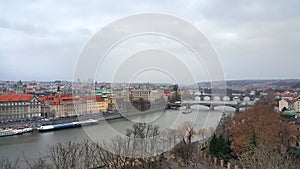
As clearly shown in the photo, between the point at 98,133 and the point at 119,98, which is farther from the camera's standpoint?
the point at 98,133

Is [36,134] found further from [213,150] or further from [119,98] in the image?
[213,150]

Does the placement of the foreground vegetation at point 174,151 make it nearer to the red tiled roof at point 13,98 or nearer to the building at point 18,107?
the building at point 18,107

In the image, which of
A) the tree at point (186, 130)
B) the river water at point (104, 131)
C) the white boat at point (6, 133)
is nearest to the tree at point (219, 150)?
the tree at point (186, 130)

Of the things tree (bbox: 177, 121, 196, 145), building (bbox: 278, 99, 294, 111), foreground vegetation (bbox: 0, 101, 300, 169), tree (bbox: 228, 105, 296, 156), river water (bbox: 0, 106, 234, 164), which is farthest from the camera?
building (bbox: 278, 99, 294, 111)

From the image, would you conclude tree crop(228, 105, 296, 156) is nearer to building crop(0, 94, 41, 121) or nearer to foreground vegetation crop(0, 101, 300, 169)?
foreground vegetation crop(0, 101, 300, 169)

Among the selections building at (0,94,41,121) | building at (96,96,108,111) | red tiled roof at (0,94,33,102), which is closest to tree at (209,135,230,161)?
building at (96,96,108,111)

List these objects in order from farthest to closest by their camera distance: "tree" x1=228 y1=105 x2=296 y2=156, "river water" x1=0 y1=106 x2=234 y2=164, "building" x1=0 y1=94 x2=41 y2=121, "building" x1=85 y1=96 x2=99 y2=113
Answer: "building" x1=0 y1=94 x2=41 y2=121
"building" x1=85 y1=96 x2=99 y2=113
"river water" x1=0 y1=106 x2=234 y2=164
"tree" x1=228 y1=105 x2=296 y2=156

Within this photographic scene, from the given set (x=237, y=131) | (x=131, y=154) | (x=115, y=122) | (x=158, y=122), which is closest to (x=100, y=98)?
(x=115, y=122)

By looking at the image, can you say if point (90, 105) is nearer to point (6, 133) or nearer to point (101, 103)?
point (101, 103)
